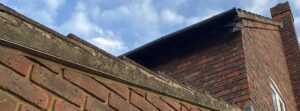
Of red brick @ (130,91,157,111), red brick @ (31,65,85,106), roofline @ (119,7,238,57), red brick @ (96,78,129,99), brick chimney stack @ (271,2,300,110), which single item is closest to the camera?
red brick @ (31,65,85,106)

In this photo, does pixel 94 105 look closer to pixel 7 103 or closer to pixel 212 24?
pixel 7 103

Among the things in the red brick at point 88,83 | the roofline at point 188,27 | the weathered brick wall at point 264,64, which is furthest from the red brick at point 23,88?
the roofline at point 188,27

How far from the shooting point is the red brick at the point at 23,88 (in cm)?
200

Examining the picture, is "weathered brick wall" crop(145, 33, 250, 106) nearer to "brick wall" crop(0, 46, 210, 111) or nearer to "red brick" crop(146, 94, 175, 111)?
"red brick" crop(146, 94, 175, 111)

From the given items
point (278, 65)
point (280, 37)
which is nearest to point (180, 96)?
point (278, 65)

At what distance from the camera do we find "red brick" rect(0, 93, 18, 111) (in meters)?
1.94

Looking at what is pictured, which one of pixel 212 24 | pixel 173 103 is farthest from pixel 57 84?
pixel 212 24

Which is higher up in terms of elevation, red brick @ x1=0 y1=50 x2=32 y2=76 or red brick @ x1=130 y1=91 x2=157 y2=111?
red brick @ x1=0 y1=50 x2=32 y2=76

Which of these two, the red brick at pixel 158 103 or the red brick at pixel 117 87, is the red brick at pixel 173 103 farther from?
the red brick at pixel 117 87

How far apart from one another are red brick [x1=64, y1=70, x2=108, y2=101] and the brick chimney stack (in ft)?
24.9

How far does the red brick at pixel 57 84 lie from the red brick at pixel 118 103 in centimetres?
23

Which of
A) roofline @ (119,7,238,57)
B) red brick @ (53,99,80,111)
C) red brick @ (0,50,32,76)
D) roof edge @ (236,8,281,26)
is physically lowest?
red brick @ (53,99,80,111)

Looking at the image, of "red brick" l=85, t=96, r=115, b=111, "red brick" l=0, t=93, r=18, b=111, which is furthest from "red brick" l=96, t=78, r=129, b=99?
"red brick" l=0, t=93, r=18, b=111

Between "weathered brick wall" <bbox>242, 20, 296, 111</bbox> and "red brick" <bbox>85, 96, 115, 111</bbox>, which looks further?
"weathered brick wall" <bbox>242, 20, 296, 111</bbox>
